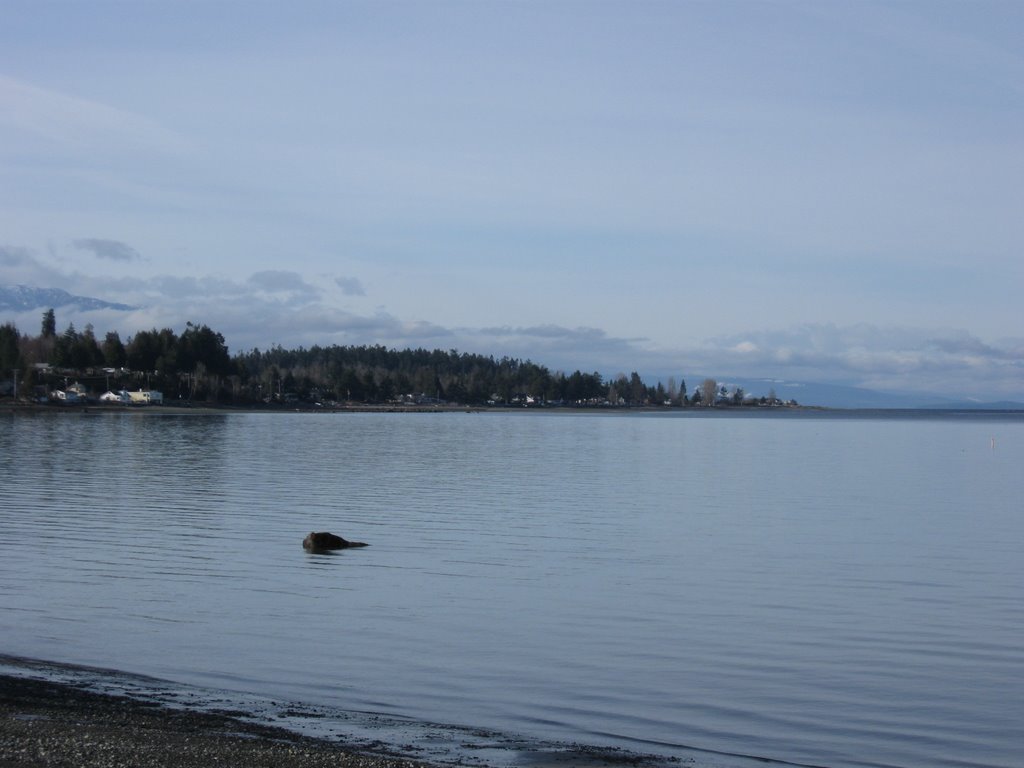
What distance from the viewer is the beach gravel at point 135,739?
12.0 metres

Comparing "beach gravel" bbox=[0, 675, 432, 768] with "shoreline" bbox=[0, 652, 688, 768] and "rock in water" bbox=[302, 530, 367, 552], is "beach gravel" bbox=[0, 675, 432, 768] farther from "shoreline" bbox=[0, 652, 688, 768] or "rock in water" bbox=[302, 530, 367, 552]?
"rock in water" bbox=[302, 530, 367, 552]

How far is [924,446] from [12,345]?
147 metres

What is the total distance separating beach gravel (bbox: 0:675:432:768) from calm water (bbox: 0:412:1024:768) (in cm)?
220

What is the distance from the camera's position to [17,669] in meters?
16.8

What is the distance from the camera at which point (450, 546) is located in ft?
107

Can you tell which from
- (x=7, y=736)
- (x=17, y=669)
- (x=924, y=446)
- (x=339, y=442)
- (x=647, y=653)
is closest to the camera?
(x=7, y=736)

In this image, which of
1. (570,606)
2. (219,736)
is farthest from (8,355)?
(219,736)

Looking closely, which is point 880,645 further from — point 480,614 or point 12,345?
point 12,345

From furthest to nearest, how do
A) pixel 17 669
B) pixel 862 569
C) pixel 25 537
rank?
pixel 25 537
pixel 862 569
pixel 17 669

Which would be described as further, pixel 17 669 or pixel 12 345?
pixel 12 345

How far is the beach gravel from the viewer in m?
12.0

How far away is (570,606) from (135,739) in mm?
12178

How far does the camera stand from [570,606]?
23.6m

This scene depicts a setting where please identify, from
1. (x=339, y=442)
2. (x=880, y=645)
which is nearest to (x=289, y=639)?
(x=880, y=645)
